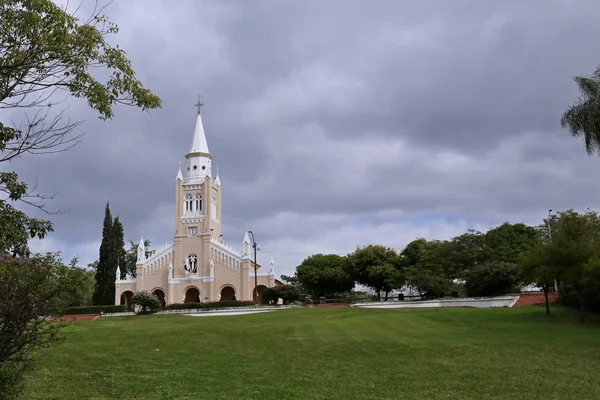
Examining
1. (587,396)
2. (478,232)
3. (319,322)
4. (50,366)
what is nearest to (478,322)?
(319,322)

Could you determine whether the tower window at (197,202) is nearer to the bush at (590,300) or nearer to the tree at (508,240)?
the tree at (508,240)

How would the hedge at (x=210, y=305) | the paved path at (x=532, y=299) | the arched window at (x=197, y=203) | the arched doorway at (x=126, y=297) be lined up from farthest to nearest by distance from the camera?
the arched window at (x=197, y=203) → the arched doorway at (x=126, y=297) → the hedge at (x=210, y=305) → the paved path at (x=532, y=299)

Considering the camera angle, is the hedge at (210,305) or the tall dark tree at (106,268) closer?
the hedge at (210,305)

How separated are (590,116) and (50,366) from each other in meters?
25.3

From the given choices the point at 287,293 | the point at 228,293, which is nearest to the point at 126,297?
the point at 228,293

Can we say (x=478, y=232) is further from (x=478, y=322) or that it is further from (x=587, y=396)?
(x=587, y=396)

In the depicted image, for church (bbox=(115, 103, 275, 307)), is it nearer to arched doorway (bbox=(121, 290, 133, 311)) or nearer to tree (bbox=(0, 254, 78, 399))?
arched doorway (bbox=(121, 290, 133, 311))

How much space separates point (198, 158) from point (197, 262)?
12766mm

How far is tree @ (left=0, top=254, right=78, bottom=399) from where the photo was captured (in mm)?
8758

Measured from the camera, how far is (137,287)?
6512 centimetres

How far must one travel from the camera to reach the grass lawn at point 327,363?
43.8 ft

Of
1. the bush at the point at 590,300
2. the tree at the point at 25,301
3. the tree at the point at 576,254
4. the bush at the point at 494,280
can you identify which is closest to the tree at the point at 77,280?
the tree at the point at 25,301

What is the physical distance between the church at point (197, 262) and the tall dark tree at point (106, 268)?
3.11 feet

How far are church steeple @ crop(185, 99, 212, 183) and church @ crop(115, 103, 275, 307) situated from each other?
0.12 m
